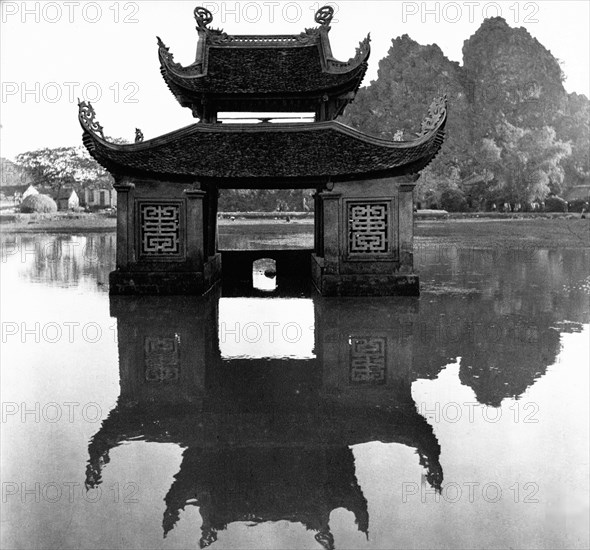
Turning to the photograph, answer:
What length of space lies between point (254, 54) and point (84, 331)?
9.85 metres

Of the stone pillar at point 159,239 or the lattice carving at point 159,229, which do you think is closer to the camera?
the stone pillar at point 159,239

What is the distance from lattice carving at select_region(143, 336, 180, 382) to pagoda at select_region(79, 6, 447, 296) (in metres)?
5.20

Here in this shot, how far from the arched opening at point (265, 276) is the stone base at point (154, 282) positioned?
2.61 metres

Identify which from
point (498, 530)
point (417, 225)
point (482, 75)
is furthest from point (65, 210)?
point (498, 530)

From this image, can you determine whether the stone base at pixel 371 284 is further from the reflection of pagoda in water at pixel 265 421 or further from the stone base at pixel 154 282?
the reflection of pagoda in water at pixel 265 421

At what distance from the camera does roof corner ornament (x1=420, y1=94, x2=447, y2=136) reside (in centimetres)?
1419

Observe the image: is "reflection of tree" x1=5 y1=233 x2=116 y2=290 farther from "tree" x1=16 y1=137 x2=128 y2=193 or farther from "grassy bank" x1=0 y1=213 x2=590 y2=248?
"tree" x1=16 y1=137 x2=128 y2=193

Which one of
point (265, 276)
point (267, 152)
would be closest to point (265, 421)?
point (267, 152)

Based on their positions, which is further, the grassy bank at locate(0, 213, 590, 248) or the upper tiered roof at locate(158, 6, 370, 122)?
the grassy bank at locate(0, 213, 590, 248)

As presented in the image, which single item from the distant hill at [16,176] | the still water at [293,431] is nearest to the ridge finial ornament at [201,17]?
the still water at [293,431]

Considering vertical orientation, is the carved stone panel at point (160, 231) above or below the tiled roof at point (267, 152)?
below

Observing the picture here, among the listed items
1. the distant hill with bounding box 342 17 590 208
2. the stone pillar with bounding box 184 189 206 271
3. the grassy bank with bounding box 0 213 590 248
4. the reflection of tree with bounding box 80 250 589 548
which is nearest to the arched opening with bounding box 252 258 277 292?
the stone pillar with bounding box 184 189 206 271

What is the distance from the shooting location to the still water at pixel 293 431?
426 cm

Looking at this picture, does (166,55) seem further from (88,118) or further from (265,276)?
(265,276)
